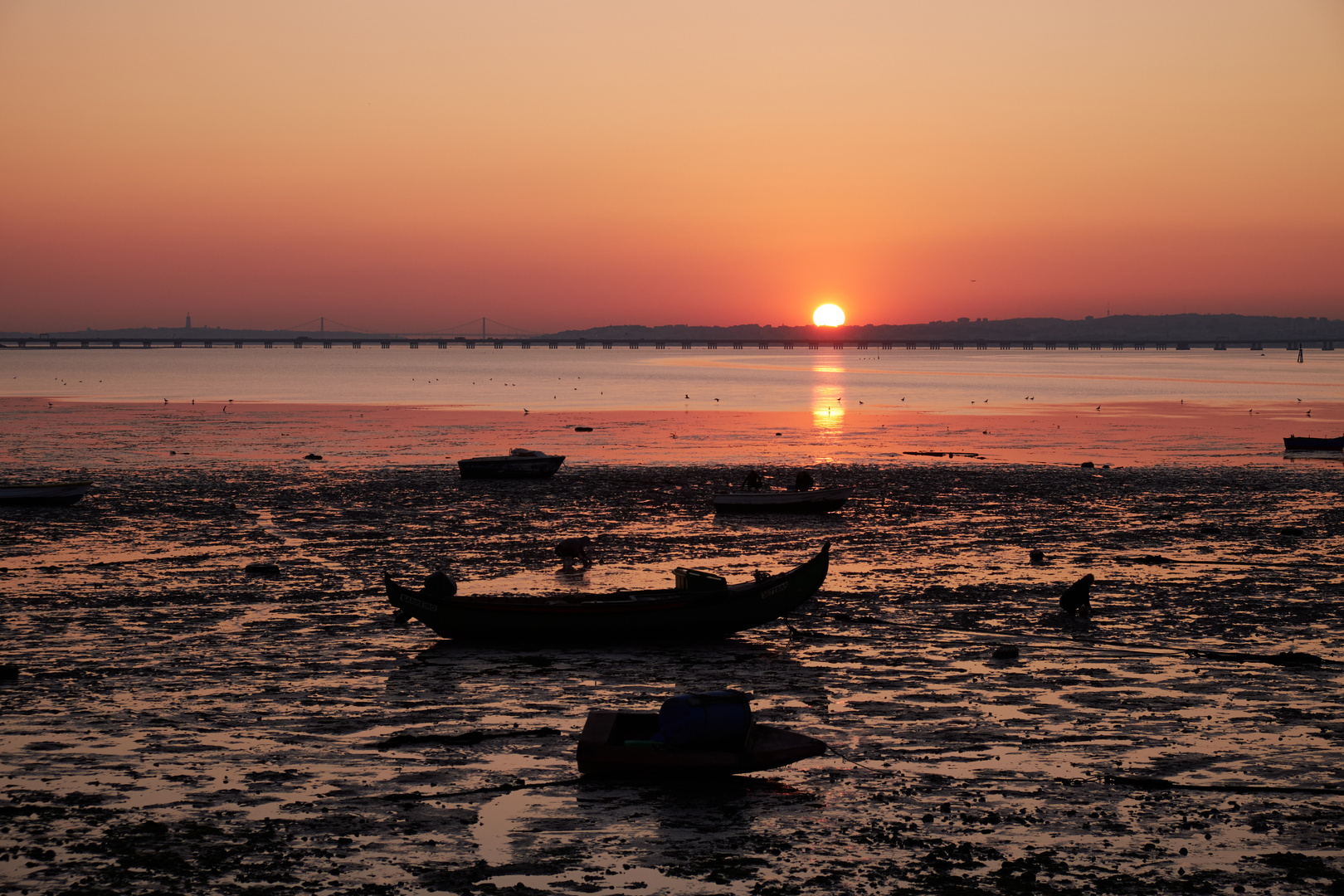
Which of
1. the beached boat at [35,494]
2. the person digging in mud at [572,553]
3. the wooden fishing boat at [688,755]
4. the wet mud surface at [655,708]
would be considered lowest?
the wet mud surface at [655,708]

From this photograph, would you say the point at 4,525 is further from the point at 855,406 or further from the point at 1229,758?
the point at 855,406

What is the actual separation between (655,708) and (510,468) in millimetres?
28096

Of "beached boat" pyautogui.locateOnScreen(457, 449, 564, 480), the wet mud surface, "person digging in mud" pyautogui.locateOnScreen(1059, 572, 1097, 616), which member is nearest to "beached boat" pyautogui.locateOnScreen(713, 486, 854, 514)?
the wet mud surface

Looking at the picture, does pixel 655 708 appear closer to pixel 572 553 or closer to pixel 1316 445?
pixel 572 553

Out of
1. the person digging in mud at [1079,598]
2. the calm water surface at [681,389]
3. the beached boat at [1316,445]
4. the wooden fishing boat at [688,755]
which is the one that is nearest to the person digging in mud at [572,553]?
the person digging in mud at [1079,598]

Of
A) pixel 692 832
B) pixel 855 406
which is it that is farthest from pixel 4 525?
pixel 855 406

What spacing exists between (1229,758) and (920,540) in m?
16.4

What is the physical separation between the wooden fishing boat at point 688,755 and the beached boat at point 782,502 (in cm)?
2137

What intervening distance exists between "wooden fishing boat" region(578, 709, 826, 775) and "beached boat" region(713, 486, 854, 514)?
841 inches

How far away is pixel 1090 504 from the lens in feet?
120

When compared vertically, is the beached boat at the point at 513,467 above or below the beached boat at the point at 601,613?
above

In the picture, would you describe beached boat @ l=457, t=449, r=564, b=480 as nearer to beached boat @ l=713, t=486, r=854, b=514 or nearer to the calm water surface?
beached boat @ l=713, t=486, r=854, b=514

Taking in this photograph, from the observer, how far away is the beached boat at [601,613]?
60.6 feet

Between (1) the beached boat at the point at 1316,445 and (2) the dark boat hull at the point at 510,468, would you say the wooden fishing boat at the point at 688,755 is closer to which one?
(2) the dark boat hull at the point at 510,468
